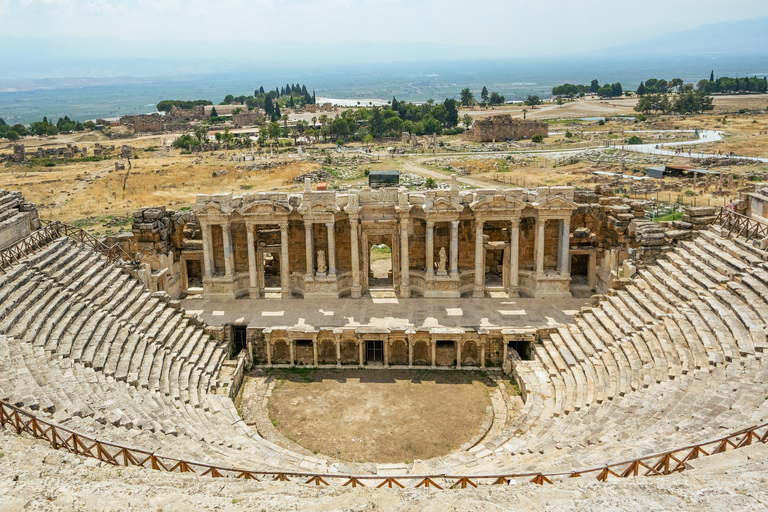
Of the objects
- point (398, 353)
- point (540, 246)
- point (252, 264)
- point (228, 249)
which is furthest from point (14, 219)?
point (540, 246)

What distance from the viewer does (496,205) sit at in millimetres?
28547

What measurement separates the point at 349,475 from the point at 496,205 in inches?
709

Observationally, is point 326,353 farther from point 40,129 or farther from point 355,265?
point 40,129

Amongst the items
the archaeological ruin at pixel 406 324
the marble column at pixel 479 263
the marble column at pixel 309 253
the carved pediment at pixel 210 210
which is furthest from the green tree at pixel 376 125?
the marble column at pixel 479 263

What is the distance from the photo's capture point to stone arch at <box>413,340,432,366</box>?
25.2m

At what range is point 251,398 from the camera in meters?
22.9

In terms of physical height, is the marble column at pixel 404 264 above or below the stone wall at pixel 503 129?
below

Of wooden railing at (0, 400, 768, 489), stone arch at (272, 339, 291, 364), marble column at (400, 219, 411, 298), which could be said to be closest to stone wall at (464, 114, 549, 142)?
marble column at (400, 219, 411, 298)

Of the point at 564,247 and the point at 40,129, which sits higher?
the point at 40,129

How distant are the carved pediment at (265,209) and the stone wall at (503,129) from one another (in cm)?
7277

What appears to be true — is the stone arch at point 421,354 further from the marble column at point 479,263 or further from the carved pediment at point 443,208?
the carved pediment at point 443,208

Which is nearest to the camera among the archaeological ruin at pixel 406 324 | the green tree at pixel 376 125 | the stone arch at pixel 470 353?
the archaeological ruin at pixel 406 324

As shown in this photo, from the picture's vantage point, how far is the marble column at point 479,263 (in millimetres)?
28672

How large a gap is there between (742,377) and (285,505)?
11666 mm
